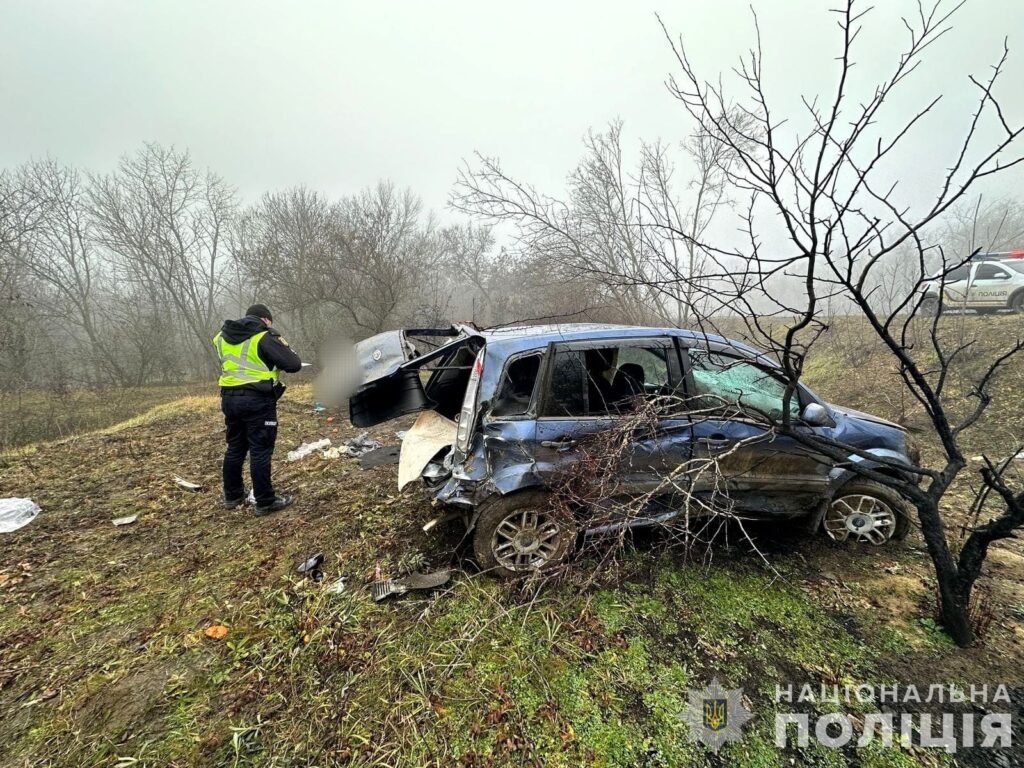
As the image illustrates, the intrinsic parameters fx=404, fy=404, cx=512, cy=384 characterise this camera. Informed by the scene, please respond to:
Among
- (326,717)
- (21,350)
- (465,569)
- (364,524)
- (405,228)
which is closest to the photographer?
(326,717)

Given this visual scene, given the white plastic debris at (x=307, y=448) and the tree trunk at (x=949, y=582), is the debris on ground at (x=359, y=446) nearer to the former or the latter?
the white plastic debris at (x=307, y=448)

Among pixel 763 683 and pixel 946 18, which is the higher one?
pixel 946 18

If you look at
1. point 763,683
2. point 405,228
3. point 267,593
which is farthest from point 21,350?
point 763,683

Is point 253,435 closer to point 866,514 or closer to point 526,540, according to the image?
point 526,540

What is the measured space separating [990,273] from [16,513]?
17.9 m

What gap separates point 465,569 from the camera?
3.01 m

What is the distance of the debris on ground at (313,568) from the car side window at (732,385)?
306cm

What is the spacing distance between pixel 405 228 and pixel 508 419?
18405mm

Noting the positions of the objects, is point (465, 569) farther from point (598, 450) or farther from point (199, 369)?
point (199, 369)

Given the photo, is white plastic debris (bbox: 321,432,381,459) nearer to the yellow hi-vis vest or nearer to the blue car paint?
the yellow hi-vis vest

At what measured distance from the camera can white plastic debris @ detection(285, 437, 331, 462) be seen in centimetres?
587

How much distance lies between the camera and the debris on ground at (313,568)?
304 centimetres

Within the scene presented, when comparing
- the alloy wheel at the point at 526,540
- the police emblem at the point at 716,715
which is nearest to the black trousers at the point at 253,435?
the alloy wheel at the point at 526,540

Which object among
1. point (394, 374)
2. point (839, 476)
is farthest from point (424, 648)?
point (839, 476)
